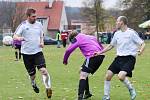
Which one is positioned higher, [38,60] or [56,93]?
[38,60]

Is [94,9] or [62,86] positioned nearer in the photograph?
[62,86]

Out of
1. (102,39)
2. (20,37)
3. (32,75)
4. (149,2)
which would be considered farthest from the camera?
(149,2)

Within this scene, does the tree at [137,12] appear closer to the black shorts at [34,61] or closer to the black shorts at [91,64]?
the black shorts at [34,61]

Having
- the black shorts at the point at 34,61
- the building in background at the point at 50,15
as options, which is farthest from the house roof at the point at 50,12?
the black shorts at the point at 34,61

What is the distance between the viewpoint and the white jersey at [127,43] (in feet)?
36.2

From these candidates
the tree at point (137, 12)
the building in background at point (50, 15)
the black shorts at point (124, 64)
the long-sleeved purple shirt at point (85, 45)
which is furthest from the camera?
the building in background at point (50, 15)

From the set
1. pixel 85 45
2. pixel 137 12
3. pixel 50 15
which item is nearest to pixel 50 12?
pixel 50 15

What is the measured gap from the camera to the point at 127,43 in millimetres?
11055

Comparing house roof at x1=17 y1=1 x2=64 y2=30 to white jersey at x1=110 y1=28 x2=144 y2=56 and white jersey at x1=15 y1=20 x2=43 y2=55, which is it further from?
white jersey at x1=110 y1=28 x2=144 y2=56

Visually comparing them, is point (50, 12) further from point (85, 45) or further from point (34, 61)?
point (85, 45)

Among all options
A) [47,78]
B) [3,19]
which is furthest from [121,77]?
[3,19]

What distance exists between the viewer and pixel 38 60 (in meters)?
12.1

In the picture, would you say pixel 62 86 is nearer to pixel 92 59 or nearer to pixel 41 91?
pixel 41 91

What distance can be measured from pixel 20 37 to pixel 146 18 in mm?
76991
